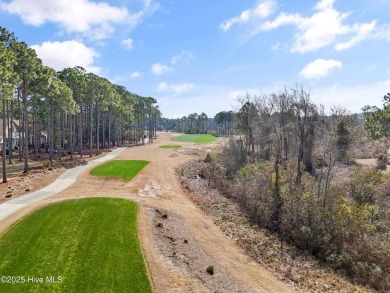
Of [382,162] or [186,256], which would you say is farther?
[382,162]

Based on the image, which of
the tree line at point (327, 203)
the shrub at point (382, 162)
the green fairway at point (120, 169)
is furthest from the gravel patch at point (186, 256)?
the shrub at point (382, 162)

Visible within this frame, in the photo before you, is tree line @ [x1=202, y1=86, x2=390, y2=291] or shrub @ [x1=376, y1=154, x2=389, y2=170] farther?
shrub @ [x1=376, y1=154, x2=389, y2=170]

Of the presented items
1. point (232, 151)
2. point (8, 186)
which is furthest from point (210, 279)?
point (232, 151)

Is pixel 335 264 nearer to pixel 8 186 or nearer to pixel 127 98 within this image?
pixel 8 186

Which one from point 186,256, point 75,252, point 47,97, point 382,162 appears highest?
point 47,97

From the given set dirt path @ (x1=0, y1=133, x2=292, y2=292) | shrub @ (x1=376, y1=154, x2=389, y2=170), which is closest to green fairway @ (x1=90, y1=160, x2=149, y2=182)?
dirt path @ (x1=0, y1=133, x2=292, y2=292)

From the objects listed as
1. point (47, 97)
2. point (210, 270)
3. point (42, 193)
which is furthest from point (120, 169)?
point (210, 270)

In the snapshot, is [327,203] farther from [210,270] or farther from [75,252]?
[75,252]

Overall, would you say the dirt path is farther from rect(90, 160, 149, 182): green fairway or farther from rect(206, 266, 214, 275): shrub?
rect(90, 160, 149, 182): green fairway
